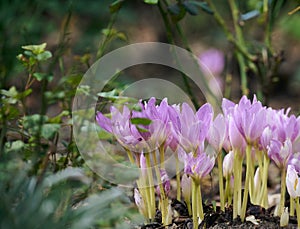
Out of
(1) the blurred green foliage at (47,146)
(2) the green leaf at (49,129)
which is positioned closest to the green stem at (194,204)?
(1) the blurred green foliage at (47,146)

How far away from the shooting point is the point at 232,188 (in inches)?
48.6

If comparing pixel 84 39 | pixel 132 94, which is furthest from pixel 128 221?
pixel 84 39

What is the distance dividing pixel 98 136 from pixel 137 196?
23 cm

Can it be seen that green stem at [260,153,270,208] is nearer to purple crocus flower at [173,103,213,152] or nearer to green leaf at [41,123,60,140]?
purple crocus flower at [173,103,213,152]

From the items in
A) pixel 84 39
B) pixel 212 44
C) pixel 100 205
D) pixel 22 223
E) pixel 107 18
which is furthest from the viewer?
pixel 212 44

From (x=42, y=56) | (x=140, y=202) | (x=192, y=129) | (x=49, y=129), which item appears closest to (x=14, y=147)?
(x=49, y=129)

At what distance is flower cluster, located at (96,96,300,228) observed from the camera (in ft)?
3.64

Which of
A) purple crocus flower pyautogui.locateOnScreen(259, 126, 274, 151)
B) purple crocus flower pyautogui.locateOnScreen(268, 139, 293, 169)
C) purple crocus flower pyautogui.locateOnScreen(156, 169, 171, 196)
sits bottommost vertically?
purple crocus flower pyautogui.locateOnScreen(156, 169, 171, 196)

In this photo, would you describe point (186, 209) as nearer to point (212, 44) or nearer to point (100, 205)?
point (100, 205)

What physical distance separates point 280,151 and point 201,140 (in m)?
0.15

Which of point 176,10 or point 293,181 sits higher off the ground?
point 176,10

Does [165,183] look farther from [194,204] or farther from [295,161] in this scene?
[295,161]

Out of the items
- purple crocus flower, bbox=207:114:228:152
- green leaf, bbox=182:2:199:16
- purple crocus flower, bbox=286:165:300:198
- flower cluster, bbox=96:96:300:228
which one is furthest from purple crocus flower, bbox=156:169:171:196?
green leaf, bbox=182:2:199:16

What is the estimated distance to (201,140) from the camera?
3.67ft
